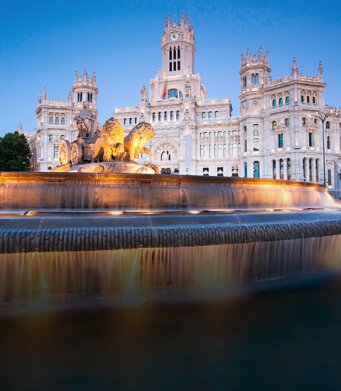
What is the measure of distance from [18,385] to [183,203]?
632 centimetres

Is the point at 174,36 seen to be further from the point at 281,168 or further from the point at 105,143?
the point at 105,143

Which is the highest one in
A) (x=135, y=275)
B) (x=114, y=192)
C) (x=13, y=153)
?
(x=13, y=153)

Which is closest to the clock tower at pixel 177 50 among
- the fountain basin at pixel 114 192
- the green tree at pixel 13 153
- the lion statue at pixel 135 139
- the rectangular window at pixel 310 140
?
the rectangular window at pixel 310 140

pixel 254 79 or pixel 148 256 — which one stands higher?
pixel 254 79

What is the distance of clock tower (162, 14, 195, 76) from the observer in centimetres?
7969

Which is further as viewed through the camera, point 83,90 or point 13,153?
point 83,90

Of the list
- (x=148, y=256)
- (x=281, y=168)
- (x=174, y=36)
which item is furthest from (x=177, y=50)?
(x=148, y=256)

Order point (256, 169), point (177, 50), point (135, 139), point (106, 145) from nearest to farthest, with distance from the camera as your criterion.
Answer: point (106, 145) < point (135, 139) < point (256, 169) < point (177, 50)

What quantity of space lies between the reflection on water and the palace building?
1650 inches

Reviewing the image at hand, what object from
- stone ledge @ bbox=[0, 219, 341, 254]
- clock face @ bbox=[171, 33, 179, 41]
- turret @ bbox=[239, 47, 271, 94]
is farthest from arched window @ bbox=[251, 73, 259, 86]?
stone ledge @ bbox=[0, 219, 341, 254]

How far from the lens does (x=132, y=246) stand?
15.7ft

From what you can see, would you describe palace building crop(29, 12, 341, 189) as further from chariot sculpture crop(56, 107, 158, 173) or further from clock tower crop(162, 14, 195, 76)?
chariot sculpture crop(56, 107, 158, 173)

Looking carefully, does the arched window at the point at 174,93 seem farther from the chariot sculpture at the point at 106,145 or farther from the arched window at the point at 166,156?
the chariot sculpture at the point at 106,145

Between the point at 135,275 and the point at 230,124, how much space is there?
200 ft
